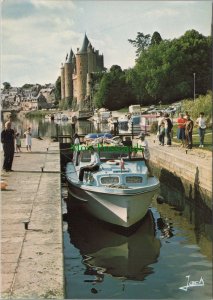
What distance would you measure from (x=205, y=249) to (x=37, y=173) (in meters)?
6.14

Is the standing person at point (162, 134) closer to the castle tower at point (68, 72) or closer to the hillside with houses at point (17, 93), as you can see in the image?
the castle tower at point (68, 72)

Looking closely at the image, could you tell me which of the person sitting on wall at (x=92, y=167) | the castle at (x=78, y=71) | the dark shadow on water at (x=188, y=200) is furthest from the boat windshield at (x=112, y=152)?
the castle at (x=78, y=71)

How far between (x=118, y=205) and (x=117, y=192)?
0.39 meters

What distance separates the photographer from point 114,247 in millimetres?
9609

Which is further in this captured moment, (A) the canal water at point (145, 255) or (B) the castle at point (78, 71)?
(B) the castle at point (78, 71)

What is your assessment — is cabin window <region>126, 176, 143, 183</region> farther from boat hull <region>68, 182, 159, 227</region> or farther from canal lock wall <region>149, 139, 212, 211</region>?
canal lock wall <region>149, 139, 212, 211</region>

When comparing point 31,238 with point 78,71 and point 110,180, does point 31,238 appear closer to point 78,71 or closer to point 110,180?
point 110,180

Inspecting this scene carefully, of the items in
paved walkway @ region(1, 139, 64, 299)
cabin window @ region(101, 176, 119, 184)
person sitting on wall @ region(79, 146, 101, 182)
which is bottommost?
paved walkway @ region(1, 139, 64, 299)

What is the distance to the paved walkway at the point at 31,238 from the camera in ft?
17.6

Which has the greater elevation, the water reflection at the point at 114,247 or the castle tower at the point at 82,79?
the castle tower at the point at 82,79

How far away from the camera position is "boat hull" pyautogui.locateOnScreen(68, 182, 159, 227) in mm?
10383

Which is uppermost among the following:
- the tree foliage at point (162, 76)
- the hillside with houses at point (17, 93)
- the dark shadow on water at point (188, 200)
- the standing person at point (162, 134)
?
the tree foliage at point (162, 76)

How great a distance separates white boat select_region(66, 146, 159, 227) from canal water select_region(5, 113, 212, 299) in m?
0.33

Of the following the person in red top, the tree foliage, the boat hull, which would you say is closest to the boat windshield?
the tree foliage
